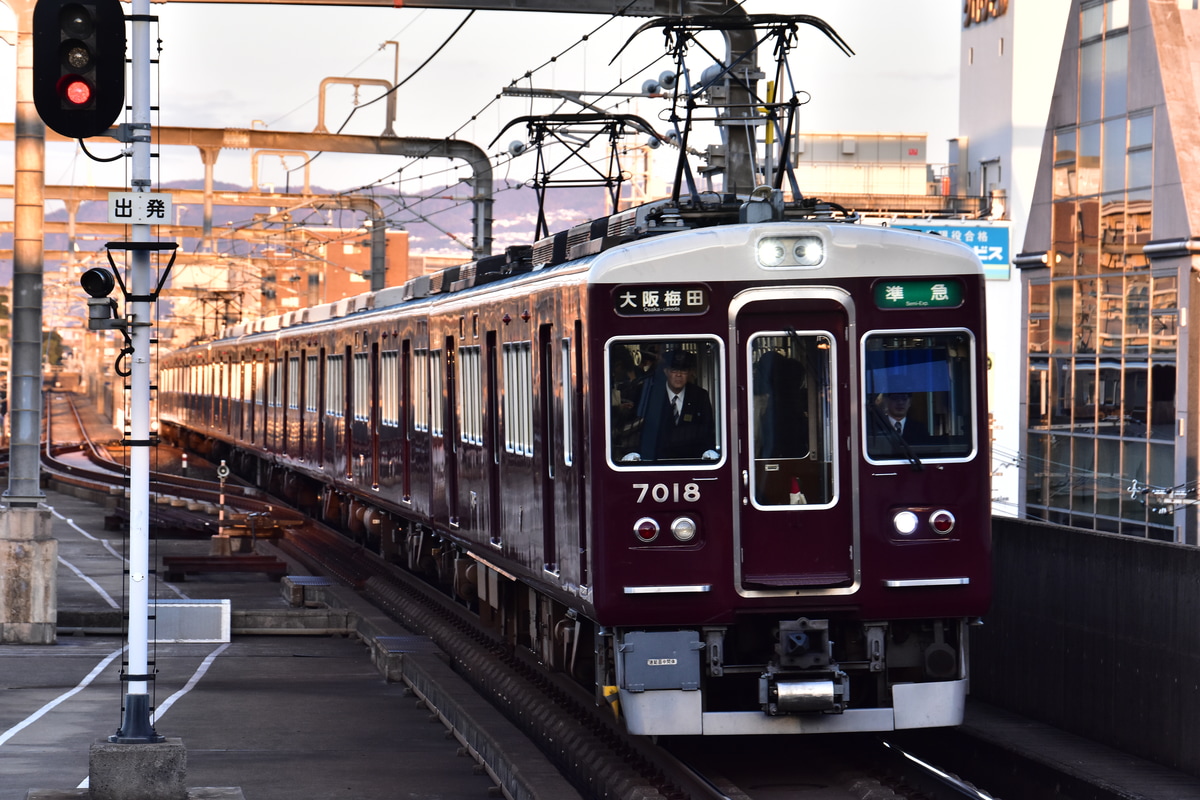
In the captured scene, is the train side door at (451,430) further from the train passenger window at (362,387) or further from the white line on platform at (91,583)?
the train passenger window at (362,387)

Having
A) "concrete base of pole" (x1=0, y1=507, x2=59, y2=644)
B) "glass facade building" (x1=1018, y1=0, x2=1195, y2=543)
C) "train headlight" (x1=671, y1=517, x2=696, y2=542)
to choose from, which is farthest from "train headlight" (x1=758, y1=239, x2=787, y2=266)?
"glass facade building" (x1=1018, y1=0, x2=1195, y2=543)

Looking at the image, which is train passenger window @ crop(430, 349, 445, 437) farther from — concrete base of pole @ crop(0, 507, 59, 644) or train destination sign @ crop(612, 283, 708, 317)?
train destination sign @ crop(612, 283, 708, 317)

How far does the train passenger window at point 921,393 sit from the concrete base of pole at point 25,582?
8.70 meters

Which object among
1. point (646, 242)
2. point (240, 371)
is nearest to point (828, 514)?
point (646, 242)

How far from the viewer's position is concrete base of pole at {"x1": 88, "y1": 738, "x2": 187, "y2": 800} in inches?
335

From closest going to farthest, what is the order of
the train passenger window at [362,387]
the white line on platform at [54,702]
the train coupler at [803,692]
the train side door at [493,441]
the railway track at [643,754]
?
the train coupler at [803,692]
the railway track at [643,754]
the white line on platform at [54,702]
the train side door at [493,441]
the train passenger window at [362,387]

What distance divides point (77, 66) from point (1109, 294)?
24.7 meters

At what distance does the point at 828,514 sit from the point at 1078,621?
6.95ft

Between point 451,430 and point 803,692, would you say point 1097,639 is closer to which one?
point 803,692

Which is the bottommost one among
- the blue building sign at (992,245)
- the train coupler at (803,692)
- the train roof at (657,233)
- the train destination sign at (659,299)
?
the train coupler at (803,692)

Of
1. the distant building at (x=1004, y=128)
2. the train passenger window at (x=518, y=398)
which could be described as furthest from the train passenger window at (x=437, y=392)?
the distant building at (x=1004, y=128)

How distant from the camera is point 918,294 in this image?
9.57m

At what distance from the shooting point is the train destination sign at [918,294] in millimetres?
9547

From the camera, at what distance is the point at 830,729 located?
9320 millimetres
